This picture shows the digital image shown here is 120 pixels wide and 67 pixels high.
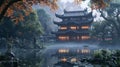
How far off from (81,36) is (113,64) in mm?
49478

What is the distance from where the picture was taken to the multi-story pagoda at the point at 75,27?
2734 inches

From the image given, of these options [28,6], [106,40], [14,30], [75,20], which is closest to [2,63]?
[28,6]

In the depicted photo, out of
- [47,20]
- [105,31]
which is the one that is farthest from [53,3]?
[47,20]

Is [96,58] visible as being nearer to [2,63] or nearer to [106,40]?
[2,63]

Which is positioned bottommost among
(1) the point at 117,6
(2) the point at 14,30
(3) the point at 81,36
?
(3) the point at 81,36

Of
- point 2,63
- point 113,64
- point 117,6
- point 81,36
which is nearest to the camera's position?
point 113,64

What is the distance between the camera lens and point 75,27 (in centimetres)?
7188

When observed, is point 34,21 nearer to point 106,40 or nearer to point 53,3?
point 106,40

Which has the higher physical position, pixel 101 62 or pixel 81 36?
pixel 101 62

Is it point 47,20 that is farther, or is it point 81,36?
point 47,20

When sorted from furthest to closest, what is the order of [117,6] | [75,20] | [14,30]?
[75,20], [117,6], [14,30]

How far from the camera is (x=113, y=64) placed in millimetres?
19828

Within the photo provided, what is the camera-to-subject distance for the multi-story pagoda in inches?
2734

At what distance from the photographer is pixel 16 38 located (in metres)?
55.4
